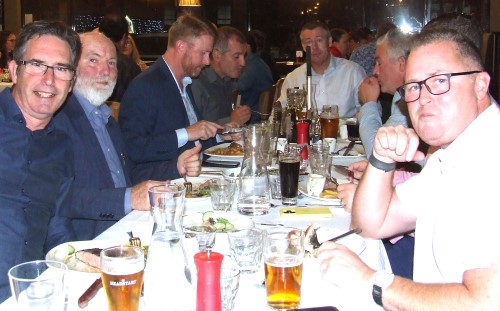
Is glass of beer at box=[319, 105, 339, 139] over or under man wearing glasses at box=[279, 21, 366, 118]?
under

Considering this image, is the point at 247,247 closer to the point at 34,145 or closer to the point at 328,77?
the point at 34,145

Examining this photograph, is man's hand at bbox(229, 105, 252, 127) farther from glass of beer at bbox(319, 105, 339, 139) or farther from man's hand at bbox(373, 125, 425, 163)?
man's hand at bbox(373, 125, 425, 163)

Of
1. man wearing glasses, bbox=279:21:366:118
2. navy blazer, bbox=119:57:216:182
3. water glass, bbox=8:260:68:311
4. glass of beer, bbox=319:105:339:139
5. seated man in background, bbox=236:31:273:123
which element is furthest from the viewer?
seated man in background, bbox=236:31:273:123

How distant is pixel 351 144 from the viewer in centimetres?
359

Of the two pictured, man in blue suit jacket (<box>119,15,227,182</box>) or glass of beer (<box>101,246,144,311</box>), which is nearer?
glass of beer (<box>101,246,144,311</box>)

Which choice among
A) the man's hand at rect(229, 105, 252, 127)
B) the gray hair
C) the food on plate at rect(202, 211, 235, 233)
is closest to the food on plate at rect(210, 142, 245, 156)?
the man's hand at rect(229, 105, 252, 127)

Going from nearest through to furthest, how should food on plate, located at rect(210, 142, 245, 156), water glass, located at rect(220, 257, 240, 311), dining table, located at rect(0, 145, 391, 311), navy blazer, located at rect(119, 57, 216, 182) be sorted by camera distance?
1. water glass, located at rect(220, 257, 240, 311)
2. dining table, located at rect(0, 145, 391, 311)
3. food on plate, located at rect(210, 142, 245, 156)
4. navy blazer, located at rect(119, 57, 216, 182)

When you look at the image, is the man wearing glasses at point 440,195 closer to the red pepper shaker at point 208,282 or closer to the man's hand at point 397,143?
the man's hand at point 397,143

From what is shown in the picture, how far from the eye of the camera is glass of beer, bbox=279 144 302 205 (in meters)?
2.17

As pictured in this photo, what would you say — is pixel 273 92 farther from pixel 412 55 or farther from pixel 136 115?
pixel 412 55

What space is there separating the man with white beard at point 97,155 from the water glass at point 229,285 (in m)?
0.96

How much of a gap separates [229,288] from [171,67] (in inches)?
114

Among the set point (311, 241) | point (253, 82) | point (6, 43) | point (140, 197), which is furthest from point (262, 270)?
point (6, 43)

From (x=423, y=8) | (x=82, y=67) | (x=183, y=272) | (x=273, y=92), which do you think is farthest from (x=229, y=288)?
(x=423, y=8)
